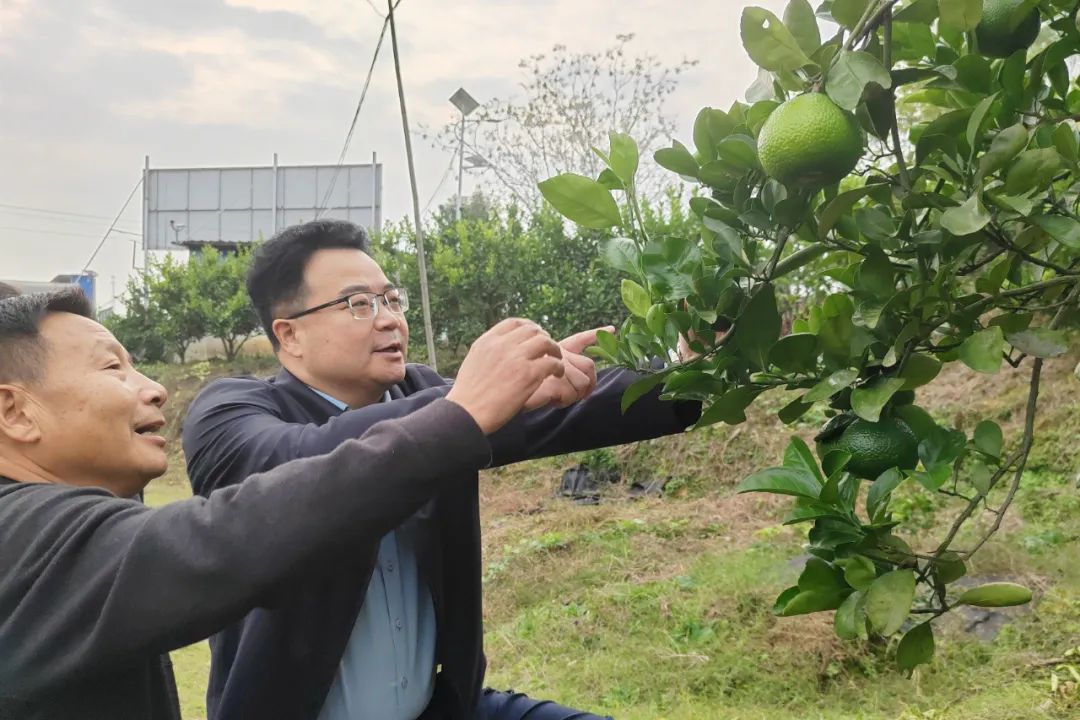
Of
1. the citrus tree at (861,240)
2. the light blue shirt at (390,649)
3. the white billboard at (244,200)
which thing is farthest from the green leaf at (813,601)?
the white billboard at (244,200)

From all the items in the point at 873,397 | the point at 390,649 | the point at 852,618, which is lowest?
the point at 390,649

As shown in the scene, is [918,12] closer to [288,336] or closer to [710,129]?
[710,129]

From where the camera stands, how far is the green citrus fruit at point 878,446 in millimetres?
1079

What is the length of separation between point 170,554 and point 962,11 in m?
1.04

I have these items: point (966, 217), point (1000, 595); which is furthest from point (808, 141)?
point (1000, 595)

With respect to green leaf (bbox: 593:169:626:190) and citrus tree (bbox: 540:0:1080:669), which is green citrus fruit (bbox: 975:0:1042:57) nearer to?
citrus tree (bbox: 540:0:1080:669)

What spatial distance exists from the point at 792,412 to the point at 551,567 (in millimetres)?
4243

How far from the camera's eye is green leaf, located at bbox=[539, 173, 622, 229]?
1161mm

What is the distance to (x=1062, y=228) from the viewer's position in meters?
1.02

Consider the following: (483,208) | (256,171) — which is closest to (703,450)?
(483,208)

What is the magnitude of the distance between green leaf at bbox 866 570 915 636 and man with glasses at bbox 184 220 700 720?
2.04ft

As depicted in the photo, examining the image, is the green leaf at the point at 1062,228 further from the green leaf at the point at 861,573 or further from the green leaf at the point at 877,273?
the green leaf at the point at 861,573

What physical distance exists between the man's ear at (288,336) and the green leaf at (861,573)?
1368 mm

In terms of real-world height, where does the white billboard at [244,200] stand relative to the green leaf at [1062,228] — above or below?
above
